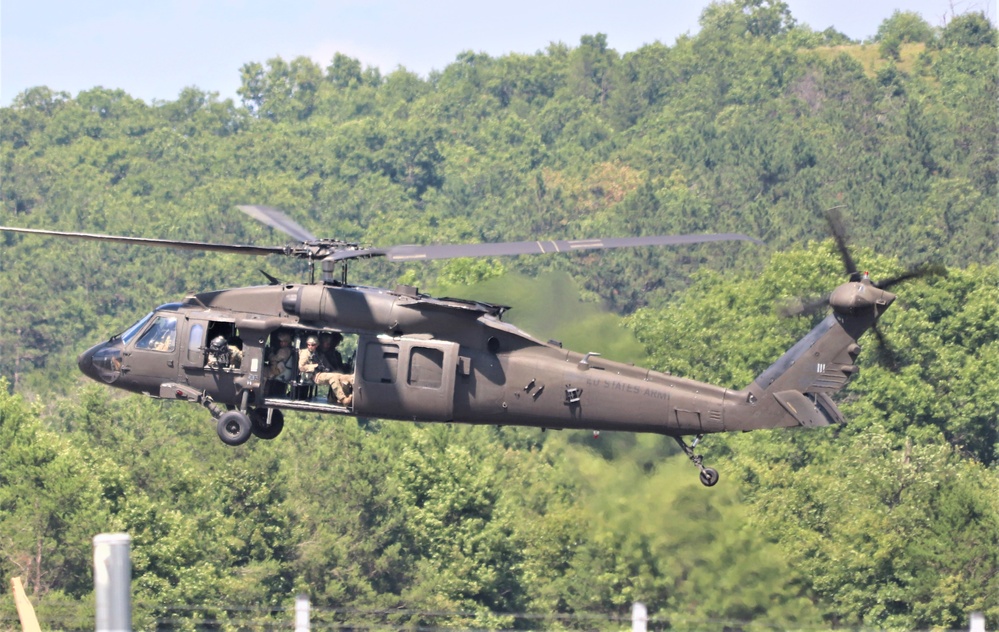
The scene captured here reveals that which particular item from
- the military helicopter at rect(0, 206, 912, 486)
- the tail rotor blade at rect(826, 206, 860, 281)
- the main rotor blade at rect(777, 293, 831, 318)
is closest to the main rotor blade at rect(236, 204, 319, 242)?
the military helicopter at rect(0, 206, 912, 486)

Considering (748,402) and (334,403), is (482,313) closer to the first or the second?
(334,403)

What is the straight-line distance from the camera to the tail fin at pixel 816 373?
24578mm

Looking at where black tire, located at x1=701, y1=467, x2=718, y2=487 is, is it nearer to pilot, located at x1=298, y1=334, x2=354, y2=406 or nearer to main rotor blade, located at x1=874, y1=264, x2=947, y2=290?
main rotor blade, located at x1=874, y1=264, x2=947, y2=290

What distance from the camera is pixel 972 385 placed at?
74.2 m

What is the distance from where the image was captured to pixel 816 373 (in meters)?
25.1

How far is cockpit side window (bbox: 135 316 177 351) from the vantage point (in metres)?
25.3

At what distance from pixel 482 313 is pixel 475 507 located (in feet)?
111

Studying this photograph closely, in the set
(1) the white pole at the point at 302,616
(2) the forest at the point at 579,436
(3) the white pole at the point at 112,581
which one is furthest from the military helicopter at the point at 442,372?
(3) the white pole at the point at 112,581

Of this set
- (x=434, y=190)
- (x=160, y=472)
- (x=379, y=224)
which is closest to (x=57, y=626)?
(x=160, y=472)

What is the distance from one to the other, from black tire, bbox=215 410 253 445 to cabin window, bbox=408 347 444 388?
261cm

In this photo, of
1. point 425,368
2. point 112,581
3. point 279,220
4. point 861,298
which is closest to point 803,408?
point 861,298

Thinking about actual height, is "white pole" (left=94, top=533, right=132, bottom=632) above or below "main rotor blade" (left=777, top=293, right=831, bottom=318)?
below

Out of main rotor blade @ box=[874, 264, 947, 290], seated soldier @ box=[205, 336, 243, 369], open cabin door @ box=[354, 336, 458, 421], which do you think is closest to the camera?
main rotor blade @ box=[874, 264, 947, 290]

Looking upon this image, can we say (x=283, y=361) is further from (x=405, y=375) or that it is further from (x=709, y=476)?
(x=709, y=476)
